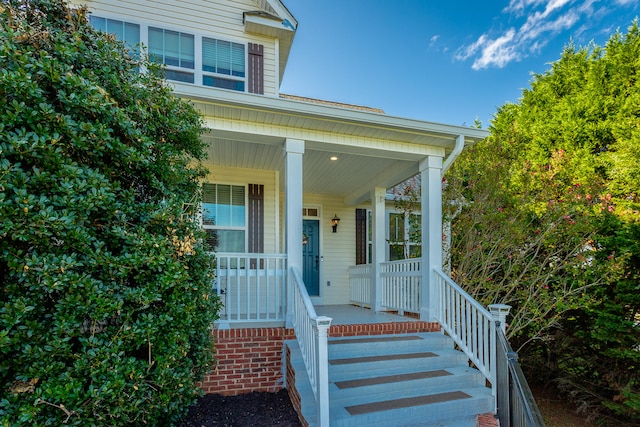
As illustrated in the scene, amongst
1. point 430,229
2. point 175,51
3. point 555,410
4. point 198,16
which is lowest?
point 555,410

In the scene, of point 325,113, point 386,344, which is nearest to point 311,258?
point 386,344

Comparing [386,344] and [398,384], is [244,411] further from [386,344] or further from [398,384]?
[386,344]

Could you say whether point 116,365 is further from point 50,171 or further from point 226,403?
point 226,403

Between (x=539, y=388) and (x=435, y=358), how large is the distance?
4484 mm

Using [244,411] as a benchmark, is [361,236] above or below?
above

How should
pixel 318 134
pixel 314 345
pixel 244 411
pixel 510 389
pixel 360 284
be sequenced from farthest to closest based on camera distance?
Result: pixel 360 284
pixel 318 134
pixel 244 411
pixel 510 389
pixel 314 345

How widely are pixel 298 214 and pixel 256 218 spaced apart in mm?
2353

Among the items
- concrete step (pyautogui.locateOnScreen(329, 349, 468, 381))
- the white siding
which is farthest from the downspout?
the white siding

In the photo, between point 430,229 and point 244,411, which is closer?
point 244,411

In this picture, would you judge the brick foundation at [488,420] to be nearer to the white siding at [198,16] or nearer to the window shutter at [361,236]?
the window shutter at [361,236]

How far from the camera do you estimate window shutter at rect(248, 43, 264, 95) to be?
20.7ft

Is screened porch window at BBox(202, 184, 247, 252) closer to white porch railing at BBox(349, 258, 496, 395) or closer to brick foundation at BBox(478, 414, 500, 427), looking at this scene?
white porch railing at BBox(349, 258, 496, 395)

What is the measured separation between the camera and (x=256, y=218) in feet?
22.0

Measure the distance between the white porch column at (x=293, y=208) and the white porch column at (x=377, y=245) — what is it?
2.53 metres
